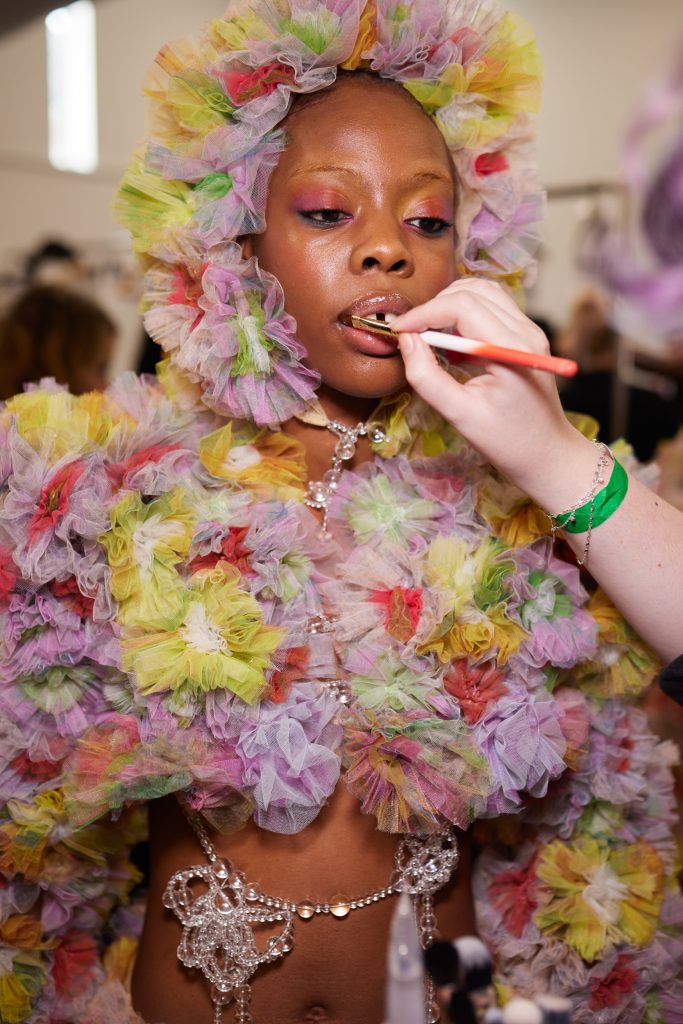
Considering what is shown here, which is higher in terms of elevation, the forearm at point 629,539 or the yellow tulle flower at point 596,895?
the forearm at point 629,539

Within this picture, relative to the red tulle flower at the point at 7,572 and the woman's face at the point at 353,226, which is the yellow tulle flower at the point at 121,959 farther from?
the woman's face at the point at 353,226

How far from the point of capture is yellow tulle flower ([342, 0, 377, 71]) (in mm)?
1280

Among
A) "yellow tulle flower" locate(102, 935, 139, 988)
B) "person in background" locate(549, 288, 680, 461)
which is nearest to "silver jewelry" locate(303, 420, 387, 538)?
"yellow tulle flower" locate(102, 935, 139, 988)

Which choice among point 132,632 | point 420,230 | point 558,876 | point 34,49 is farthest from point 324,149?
point 34,49

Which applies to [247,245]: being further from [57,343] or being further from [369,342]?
[57,343]

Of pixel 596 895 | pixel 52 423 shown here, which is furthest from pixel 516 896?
pixel 52 423

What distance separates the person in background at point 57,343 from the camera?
2924 mm

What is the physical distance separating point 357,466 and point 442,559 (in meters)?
0.20

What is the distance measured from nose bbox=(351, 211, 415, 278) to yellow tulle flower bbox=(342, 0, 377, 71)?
21 centimetres

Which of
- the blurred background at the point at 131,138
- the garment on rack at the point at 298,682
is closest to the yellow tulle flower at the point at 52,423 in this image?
the garment on rack at the point at 298,682

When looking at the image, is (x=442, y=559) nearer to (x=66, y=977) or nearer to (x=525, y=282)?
(x=525, y=282)

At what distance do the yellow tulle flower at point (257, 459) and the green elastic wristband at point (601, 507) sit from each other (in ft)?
1.19

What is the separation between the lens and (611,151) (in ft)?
15.5

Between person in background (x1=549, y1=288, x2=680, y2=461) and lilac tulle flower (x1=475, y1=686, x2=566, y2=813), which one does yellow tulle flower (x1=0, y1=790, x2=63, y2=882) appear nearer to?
lilac tulle flower (x1=475, y1=686, x2=566, y2=813)
